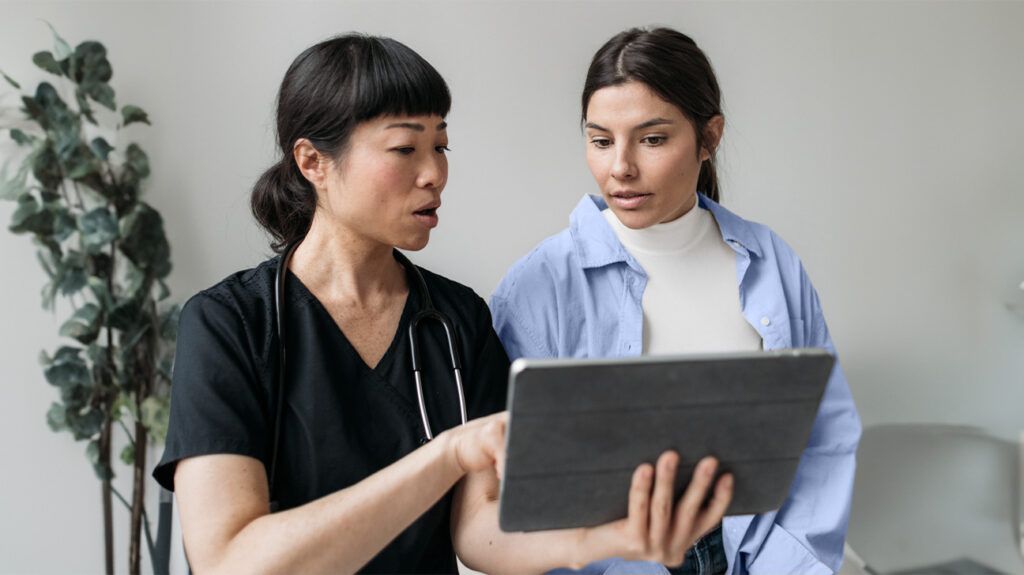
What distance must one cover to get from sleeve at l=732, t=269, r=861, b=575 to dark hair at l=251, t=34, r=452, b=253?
0.78m

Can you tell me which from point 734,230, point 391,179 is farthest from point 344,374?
point 734,230

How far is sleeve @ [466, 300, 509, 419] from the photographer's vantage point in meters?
1.41

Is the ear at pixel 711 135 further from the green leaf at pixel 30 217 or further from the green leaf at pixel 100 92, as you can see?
the green leaf at pixel 30 217

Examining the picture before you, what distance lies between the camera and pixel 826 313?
109 inches

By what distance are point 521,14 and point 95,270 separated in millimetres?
1241

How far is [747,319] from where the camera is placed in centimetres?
162

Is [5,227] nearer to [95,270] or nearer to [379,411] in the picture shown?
[95,270]

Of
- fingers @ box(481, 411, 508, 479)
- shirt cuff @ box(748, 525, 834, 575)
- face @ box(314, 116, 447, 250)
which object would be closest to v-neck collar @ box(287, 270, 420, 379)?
face @ box(314, 116, 447, 250)

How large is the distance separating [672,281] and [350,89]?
62cm

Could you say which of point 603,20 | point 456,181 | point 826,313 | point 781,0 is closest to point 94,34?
point 456,181

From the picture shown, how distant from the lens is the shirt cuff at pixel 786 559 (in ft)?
5.12

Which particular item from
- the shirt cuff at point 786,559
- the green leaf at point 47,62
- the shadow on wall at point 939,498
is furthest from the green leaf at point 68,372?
the shadow on wall at point 939,498

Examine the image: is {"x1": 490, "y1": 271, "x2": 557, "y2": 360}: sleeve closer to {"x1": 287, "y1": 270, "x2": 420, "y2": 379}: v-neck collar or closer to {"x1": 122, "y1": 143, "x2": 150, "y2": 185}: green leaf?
{"x1": 287, "y1": 270, "x2": 420, "y2": 379}: v-neck collar

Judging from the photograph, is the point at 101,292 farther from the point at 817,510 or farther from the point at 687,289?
the point at 817,510
